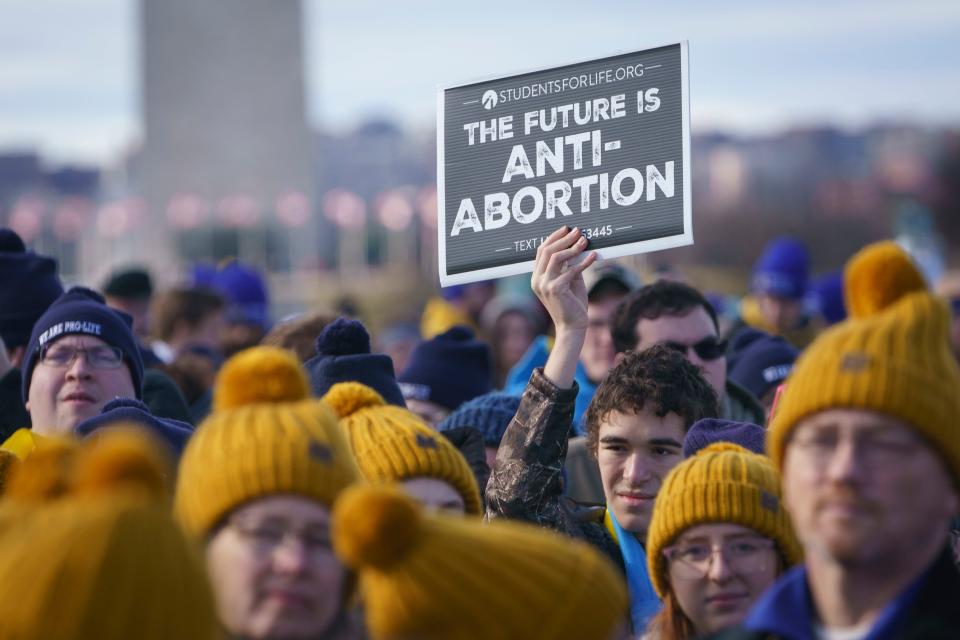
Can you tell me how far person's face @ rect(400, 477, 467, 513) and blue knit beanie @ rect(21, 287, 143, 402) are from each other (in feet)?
6.69

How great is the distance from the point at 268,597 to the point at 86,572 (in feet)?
1.82

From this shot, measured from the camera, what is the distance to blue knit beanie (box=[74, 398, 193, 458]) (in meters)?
4.89

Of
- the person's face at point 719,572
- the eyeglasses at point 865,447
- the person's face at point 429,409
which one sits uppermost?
the eyeglasses at point 865,447

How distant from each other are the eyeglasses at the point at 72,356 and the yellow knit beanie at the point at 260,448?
2348mm

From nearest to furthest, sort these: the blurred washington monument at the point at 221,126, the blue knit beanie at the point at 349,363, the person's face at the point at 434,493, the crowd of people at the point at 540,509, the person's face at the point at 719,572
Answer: the crowd of people at the point at 540,509 → the person's face at the point at 434,493 → the person's face at the point at 719,572 → the blue knit beanie at the point at 349,363 → the blurred washington monument at the point at 221,126

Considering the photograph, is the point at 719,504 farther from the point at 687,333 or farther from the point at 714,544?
the point at 687,333

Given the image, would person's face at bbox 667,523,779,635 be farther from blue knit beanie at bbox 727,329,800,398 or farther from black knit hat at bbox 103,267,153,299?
black knit hat at bbox 103,267,153,299

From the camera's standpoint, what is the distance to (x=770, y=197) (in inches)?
3602

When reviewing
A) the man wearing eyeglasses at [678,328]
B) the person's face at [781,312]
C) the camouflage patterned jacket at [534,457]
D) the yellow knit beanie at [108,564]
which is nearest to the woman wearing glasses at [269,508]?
the yellow knit beanie at [108,564]

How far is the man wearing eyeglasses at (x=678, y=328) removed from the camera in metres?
6.14

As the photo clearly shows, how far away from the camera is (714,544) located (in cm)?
421

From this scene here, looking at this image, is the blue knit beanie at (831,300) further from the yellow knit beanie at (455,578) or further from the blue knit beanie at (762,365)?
the yellow knit beanie at (455,578)

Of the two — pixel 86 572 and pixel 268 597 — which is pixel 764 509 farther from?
pixel 86 572

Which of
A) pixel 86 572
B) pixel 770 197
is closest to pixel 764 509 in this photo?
pixel 86 572
